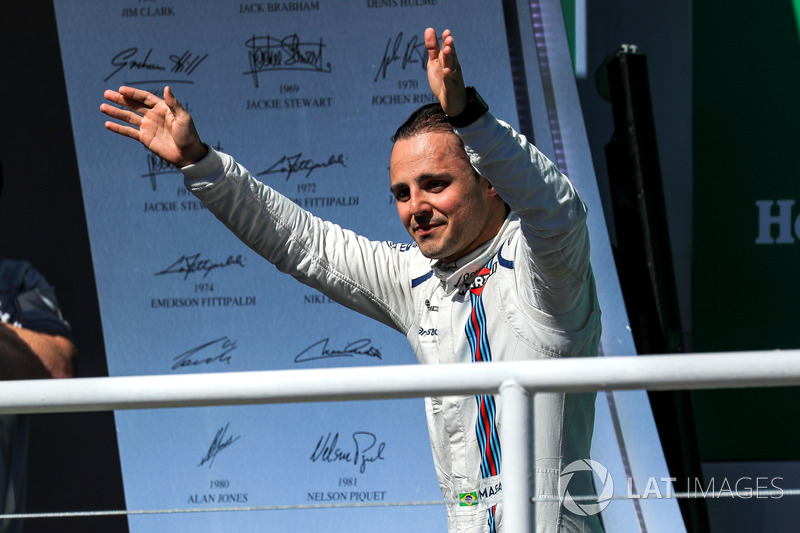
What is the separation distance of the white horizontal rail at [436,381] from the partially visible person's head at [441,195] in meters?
0.55

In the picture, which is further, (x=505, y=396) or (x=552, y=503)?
(x=552, y=503)

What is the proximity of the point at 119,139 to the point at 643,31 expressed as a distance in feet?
5.25

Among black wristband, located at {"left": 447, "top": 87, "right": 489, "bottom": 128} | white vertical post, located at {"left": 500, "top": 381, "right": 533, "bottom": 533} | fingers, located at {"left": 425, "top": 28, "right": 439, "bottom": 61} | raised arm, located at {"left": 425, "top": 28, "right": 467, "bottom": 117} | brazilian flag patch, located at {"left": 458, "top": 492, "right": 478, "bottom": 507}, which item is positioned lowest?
brazilian flag patch, located at {"left": 458, "top": 492, "right": 478, "bottom": 507}

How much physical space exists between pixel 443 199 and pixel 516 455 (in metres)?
0.62

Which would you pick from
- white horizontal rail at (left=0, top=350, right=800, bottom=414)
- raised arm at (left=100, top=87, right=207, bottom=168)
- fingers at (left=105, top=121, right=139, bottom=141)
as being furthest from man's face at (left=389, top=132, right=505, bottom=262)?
white horizontal rail at (left=0, top=350, right=800, bottom=414)

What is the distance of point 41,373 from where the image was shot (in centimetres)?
168

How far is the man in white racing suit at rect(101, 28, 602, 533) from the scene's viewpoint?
46.5 inches

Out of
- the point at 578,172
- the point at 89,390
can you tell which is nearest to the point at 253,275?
the point at 578,172

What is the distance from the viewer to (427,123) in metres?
1.44

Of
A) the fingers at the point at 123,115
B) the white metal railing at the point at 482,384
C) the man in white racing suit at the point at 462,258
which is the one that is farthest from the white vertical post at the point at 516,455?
the fingers at the point at 123,115

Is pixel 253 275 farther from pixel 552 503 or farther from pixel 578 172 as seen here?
pixel 552 503

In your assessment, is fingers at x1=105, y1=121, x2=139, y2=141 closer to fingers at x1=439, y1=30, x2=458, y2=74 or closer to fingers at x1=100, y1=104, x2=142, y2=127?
fingers at x1=100, y1=104, x2=142, y2=127

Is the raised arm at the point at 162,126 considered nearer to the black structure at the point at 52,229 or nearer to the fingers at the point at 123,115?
the fingers at the point at 123,115

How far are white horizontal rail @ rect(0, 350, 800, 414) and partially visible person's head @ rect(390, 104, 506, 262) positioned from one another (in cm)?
55
